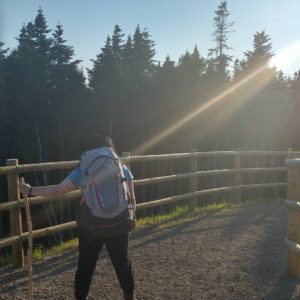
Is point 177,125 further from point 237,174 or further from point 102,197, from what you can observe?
point 102,197

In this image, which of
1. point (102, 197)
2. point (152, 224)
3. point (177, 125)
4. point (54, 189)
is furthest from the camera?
point (177, 125)

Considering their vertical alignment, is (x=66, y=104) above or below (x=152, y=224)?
above

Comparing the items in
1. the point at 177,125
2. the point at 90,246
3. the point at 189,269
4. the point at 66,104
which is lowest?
the point at 189,269

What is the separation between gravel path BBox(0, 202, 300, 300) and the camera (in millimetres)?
4910

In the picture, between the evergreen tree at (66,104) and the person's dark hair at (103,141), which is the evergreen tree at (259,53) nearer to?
the evergreen tree at (66,104)

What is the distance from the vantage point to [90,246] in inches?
153

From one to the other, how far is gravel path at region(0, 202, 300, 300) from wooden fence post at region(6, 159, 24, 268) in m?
0.16

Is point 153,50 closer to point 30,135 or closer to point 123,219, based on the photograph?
point 30,135

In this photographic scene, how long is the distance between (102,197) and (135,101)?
133 ft

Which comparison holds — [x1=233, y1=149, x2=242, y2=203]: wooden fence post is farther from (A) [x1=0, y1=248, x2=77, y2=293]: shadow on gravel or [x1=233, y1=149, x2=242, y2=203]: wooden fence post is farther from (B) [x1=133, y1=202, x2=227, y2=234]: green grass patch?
(A) [x1=0, y1=248, x2=77, y2=293]: shadow on gravel

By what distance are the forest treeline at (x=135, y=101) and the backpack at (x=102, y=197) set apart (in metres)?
33.8

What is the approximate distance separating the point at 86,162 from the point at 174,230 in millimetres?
4634

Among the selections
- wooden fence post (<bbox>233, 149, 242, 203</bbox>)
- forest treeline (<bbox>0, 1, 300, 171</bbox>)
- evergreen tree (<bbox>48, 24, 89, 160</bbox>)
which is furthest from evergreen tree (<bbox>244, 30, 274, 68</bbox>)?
wooden fence post (<bbox>233, 149, 242, 203</bbox>)

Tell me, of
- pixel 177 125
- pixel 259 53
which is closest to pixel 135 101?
pixel 177 125
